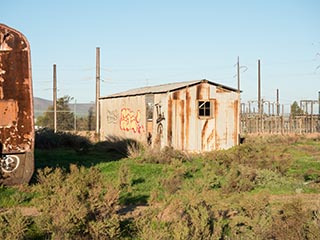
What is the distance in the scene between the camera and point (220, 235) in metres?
8.55

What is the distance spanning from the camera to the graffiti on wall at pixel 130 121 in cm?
2600

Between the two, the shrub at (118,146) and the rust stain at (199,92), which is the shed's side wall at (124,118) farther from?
the rust stain at (199,92)

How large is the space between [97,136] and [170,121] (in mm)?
11578

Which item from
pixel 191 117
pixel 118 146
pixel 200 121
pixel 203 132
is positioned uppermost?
pixel 191 117

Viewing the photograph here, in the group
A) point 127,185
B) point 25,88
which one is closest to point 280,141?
point 127,185

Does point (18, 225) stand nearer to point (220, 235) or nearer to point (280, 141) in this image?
point (220, 235)

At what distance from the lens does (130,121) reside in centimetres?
2752

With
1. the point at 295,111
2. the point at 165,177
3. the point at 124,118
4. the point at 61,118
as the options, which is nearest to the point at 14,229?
the point at 165,177

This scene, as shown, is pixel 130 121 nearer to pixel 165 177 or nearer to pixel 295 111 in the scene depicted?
pixel 165 177

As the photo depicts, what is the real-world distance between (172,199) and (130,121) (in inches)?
702

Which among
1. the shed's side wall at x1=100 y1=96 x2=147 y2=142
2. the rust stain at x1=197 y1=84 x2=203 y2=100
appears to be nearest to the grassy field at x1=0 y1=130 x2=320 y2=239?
the rust stain at x1=197 y1=84 x2=203 y2=100

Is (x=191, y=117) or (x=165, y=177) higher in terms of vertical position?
(x=191, y=117)

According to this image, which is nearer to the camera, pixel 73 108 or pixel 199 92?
pixel 199 92

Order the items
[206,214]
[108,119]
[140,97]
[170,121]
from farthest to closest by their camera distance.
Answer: [108,119]
[140,97]
[170,121]
[206,214]
